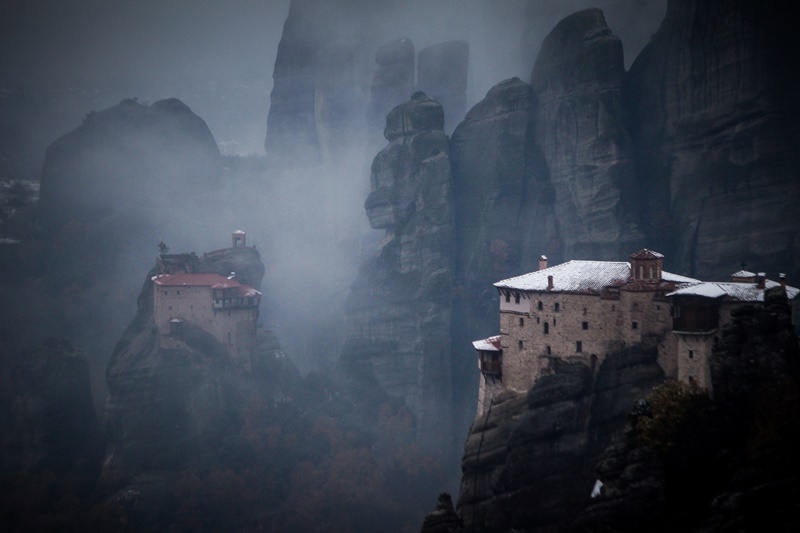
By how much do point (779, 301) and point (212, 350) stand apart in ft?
152

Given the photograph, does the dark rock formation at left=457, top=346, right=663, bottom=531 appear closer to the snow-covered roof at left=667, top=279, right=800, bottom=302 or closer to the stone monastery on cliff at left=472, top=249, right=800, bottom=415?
the stone monastery on cliff at left=472, top=249, right=800, bottom=415

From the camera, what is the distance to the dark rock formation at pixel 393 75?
8831 centimetres

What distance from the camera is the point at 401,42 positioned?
3479 inches

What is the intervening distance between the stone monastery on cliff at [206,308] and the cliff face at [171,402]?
1017 millimetres

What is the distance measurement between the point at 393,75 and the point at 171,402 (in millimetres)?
47927

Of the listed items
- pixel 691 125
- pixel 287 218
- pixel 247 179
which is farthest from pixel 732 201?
pixel 247 179

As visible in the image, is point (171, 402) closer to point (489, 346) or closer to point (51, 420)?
point (51, 420)

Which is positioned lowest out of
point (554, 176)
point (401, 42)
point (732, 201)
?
point (732, 201)

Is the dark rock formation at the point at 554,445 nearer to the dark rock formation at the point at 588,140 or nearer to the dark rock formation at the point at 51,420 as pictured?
the dark rock formation at the point at 588,140

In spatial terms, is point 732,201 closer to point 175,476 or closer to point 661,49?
point 661,49

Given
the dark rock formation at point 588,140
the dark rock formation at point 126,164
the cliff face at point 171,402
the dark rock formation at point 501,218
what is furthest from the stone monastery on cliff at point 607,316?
the dark rock formation at point 126,164

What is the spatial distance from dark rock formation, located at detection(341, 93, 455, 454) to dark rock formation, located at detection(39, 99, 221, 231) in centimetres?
2749

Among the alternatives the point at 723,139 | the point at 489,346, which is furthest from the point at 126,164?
the point at 723,139

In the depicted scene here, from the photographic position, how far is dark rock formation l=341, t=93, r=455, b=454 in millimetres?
68312
